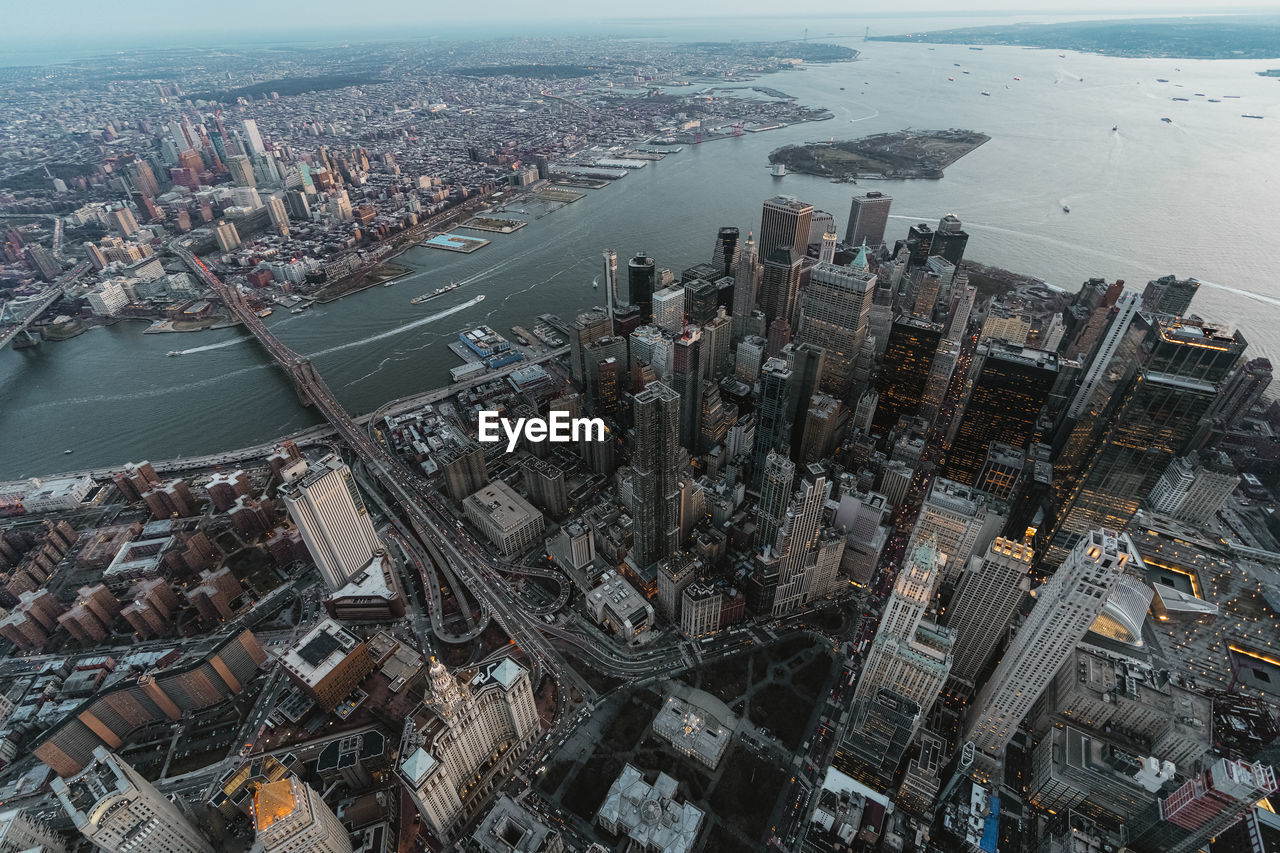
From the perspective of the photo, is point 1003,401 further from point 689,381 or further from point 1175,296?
point 689,381

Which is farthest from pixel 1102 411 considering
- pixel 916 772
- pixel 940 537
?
pixel 916 772

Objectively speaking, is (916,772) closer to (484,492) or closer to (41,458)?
(484,492)

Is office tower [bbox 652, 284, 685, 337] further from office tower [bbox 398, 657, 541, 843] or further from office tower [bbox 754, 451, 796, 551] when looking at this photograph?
office tower [bbox 398, 657, 541, 843]

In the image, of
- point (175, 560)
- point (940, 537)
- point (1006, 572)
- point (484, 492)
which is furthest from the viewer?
point (484, 492)

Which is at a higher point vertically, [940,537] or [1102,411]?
[1102,411]

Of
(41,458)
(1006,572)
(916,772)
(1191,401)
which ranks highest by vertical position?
(1191,401)

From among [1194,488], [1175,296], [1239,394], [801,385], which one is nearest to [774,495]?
[801,385]

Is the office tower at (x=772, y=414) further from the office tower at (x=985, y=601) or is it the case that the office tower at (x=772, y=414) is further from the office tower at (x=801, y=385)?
the office tower at (x=985, y=601)

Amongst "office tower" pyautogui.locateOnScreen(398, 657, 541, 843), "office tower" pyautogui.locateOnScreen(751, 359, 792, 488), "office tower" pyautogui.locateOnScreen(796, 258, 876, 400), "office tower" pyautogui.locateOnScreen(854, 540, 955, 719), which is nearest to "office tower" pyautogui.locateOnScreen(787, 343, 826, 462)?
"office tower" pyautogui.locateOnScreen(751, 359, 792, 488)
